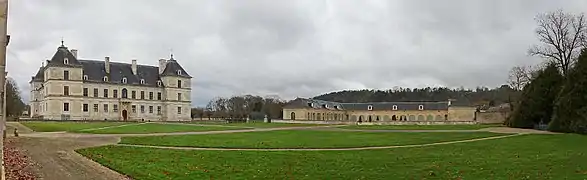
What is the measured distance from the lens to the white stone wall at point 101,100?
7862 cm

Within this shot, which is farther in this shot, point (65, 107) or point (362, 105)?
point (362, 105)

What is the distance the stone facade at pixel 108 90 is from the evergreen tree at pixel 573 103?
208 ft

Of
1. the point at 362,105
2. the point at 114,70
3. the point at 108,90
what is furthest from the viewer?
the point at 362,105

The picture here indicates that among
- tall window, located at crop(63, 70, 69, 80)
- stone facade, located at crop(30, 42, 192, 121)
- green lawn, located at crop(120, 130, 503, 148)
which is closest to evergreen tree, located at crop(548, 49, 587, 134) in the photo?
green lawn, located at crop(120, 130, 503, 148)

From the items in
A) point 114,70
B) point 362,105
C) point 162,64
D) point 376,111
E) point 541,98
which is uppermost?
point 162,64

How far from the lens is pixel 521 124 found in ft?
155

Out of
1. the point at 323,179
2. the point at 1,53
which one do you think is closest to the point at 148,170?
the point at 323,179

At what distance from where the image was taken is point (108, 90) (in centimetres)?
8375

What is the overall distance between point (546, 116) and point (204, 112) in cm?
7559

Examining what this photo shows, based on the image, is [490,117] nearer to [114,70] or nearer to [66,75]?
[114,70]

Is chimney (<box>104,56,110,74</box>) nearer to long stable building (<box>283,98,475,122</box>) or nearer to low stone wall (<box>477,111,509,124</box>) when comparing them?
long stable building (<box>283,98,475,122</box>)

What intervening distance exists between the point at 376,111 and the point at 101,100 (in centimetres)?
4999

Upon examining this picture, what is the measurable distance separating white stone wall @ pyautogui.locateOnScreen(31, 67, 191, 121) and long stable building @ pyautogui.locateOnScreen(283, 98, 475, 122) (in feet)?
62.3

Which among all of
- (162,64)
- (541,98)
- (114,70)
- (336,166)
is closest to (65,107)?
(114,70)
